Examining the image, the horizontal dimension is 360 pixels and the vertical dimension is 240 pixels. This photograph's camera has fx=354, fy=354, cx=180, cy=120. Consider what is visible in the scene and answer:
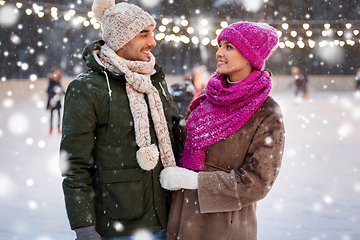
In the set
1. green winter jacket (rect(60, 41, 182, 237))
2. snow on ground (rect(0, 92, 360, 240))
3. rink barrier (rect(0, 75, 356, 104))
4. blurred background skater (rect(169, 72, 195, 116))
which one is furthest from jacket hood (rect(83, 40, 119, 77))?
rink barrier (rect(0, 75, 356, 104))

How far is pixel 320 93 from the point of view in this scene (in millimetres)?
16312

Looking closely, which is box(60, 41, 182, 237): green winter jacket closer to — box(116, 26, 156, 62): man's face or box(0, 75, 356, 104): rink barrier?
box(116, 26, 156, 62): man's face

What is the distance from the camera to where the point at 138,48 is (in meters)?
1.66

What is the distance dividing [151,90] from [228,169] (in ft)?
1.64

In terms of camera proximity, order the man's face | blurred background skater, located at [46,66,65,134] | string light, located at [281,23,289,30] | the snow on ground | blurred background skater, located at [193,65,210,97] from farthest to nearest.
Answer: string light, located at [281,23,289,30] < blurred background skater, located at [46,66,65,134] < blurred background skater, located at [193,65,210,97] < the snow on ground < the man's face

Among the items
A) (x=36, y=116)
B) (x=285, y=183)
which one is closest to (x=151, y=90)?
(x=285, y=183)

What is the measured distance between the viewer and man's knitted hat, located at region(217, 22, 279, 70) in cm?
156

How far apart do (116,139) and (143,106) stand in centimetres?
19

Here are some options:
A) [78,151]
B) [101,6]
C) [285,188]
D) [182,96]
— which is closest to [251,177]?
[78,151]

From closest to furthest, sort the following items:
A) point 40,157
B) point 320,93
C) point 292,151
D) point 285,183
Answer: point 285,183
point 40,157
point 292,151
point 320,93

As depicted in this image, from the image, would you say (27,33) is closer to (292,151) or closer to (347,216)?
(292,151)

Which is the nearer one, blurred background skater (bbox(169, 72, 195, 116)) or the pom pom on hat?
the pom pom on hat

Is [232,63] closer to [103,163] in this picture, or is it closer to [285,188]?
[103,163]

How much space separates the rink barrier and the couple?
34.2 feet
